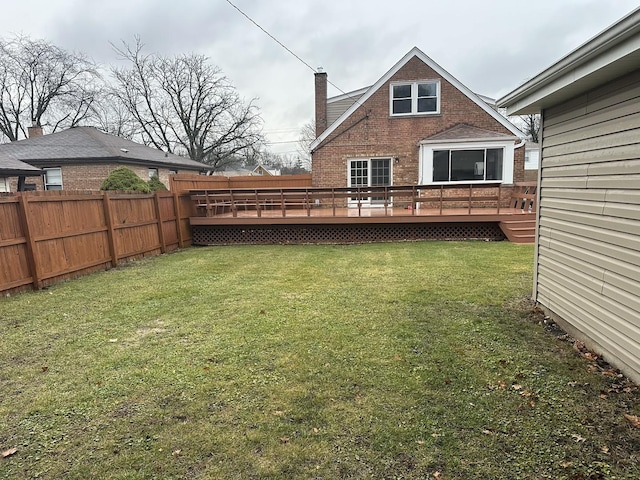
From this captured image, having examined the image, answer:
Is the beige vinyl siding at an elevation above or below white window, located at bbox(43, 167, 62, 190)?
below

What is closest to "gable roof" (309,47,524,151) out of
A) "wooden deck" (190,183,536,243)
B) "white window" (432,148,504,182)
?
"white window" (432,148,504,182)

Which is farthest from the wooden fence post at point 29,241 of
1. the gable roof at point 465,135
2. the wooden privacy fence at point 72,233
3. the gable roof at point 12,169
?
the gable roof at point 465,135

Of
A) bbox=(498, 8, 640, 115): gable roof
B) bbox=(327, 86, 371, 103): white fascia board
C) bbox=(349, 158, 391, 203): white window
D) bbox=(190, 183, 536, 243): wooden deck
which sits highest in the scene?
bbox=(327, 86, 371, 103): white fascia board

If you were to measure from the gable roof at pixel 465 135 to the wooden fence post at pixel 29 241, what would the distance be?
1160 cm

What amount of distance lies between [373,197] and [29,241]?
9763mm

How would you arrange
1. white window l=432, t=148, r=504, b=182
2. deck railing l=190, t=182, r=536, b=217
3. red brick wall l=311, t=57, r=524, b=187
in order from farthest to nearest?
1. red brick wall l=311, t=57, r=524, b=187
2. white window l=432, t=148, r=504, b=182
3. deck railing l=190, t=182, r=536, b=217

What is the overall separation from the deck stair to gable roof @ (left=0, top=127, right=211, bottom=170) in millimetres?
17929

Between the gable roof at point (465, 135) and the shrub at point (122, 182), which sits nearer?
the gable roof at point (465, 135)

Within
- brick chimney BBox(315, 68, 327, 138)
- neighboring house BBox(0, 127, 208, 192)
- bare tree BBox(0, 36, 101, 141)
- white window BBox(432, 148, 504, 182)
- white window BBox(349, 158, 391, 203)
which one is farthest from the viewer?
bare tree BBox(0, 36, 101, 141)

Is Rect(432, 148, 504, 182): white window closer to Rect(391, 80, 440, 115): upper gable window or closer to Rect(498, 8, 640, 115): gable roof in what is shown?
Rect(391, 80, 440, 115): upper gable window

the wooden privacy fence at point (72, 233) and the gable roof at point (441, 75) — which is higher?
the gable roof at point (441, 75)

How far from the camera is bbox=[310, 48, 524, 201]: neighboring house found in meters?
13.3

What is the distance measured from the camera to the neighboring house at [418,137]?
43.8 feet

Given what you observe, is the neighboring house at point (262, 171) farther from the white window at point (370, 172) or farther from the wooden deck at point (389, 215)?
the wooden deck at point (389, 215)
